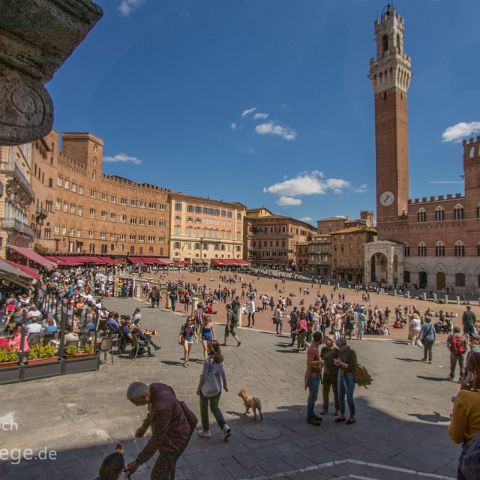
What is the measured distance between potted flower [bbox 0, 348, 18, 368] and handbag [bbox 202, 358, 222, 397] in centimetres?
454

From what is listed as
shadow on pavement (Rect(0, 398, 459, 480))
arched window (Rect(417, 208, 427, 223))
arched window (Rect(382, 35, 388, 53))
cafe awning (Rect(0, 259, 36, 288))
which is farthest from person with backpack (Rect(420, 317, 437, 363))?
arched window (Rect(382, 35, 388, 53))

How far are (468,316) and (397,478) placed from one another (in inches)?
441

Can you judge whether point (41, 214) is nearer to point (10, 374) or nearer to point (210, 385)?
point (10, 374)

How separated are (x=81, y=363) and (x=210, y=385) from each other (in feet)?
14.3

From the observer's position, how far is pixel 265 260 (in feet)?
260

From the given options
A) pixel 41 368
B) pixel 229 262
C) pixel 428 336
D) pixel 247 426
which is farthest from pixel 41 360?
pixel 229 262

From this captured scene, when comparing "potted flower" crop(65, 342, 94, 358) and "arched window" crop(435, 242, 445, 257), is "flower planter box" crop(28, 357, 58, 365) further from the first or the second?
"arched window" crop(435, 242, 445, 257)

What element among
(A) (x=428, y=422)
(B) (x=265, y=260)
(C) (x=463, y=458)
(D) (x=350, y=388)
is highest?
(B) (x=265, y=260)

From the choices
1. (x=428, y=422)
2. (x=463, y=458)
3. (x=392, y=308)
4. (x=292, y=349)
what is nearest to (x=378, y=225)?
(x=392, y=308)

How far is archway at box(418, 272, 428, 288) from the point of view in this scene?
47.4m

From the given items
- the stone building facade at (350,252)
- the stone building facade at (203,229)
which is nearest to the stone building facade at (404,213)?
the stone building facade at (350,252)

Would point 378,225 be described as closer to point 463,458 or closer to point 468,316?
point 468,316

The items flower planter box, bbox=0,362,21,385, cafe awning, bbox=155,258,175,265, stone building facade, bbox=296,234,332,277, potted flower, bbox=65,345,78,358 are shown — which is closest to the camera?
flower planter box, bbox=0,362,21,385

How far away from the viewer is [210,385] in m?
5.00
